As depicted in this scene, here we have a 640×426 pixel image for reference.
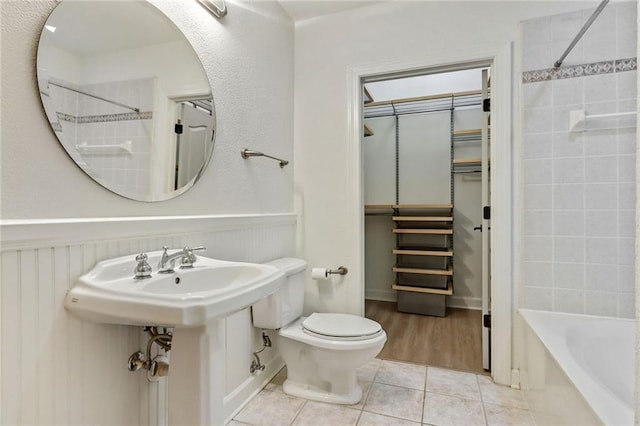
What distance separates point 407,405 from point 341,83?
1.99 meters

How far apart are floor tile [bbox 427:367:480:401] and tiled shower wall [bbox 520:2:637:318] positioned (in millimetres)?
570

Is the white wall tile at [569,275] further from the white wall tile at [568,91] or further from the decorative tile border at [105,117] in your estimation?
the decorative tile border at [105,117]

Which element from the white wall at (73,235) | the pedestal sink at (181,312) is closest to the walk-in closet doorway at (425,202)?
the white wall at (73,235)

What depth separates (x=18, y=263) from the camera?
80cm

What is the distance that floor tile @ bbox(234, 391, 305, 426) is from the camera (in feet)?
5.09

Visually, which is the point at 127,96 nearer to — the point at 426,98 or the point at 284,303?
the point at 284,303

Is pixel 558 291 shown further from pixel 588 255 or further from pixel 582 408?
pixel 582 408

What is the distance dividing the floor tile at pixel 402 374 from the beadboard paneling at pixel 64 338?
1.25 m

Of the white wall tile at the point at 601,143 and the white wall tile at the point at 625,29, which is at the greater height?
the white wall tile at the point at 625,29

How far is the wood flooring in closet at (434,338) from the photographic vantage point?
85.4 inches

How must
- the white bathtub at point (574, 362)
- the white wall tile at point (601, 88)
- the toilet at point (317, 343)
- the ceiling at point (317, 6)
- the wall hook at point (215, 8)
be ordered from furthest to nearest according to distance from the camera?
the ceiling at point (317, 6), the white wall tile at point (601, 88), the toilet at point (317, 343), the wall hook at point (215, 8), the white bathtub at point (574, 362)

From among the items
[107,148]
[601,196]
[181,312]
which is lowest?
[181,312]

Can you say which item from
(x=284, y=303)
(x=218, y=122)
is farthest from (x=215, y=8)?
(x=284, y=303)

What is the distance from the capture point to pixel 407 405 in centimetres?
166
